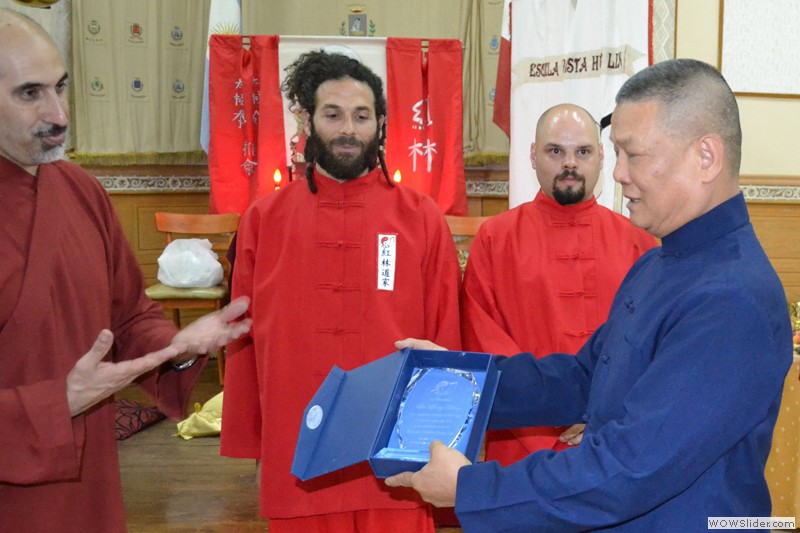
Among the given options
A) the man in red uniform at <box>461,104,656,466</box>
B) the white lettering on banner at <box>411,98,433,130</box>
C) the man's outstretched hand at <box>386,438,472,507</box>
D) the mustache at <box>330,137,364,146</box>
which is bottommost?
the man's outstretched hand at <box>386,438,472,507</box>

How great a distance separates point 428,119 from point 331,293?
391 cm

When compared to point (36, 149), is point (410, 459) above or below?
below

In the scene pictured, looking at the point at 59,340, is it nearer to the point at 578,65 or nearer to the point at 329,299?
the point at 329,299

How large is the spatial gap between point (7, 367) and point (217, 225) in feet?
13.9

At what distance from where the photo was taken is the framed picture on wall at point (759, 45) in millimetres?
4949

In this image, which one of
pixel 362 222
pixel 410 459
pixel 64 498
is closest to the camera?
pixel 410 459

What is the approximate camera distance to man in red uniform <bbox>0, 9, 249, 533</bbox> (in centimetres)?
153

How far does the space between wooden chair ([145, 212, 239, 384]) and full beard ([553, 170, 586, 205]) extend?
3.36 meters

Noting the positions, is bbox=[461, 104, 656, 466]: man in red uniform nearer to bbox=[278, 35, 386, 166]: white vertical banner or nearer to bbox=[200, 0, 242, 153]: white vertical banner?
bbox=[278, 35, 386, 166]: white vertical banner

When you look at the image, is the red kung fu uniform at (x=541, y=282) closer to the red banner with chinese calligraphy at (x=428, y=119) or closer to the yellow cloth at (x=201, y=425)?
the yellow cloth at (x=201, y=425)

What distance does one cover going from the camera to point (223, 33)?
6.04m

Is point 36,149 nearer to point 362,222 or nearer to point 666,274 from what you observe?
point 362,222

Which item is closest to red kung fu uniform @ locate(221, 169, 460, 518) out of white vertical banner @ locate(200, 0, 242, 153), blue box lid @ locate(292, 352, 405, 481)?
blue box lid @ locate(292, 352, 405, 481)

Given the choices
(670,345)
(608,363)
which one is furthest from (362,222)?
(670,345)
